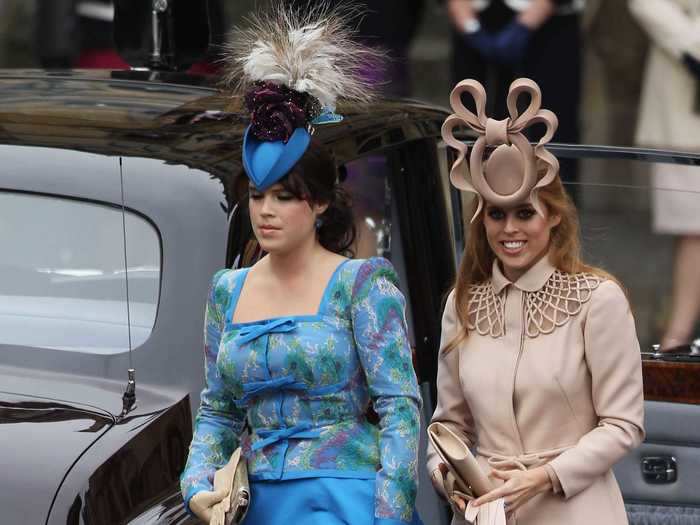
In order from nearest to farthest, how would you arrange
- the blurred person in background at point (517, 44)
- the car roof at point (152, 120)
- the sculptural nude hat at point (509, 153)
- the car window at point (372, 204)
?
the sculptural nude hat at point (509, 153) < the car roof at point (152, 120) < the car window at point (372, 204) < the blurred person in background at point (517, 44)

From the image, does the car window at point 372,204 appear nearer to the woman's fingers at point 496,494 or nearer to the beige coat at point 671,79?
the woman's fingers at point 496,494

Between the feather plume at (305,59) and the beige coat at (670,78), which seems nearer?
the feather plume at (305,59)

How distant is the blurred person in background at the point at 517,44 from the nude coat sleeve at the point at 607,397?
4796mm

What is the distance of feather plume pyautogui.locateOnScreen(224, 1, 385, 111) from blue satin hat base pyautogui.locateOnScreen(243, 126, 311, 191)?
123 mm

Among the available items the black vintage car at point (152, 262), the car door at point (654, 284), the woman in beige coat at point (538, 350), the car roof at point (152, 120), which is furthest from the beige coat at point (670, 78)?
the woman in beige coat at point (538, 350)

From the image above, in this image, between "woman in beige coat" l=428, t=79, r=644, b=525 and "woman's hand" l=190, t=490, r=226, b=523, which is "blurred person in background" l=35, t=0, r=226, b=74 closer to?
"woman in beige coat" l=428, t=79, r=644, b=525

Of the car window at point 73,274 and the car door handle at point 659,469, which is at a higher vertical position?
the car window at point 73,274

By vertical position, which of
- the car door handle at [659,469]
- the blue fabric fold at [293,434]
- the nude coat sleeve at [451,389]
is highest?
the nude coat sleeve at [451,389]

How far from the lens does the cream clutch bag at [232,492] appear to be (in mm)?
3361

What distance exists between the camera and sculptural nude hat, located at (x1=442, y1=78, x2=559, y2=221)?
11.2 feet

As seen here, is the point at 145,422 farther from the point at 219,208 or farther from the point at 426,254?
the point at 426,254

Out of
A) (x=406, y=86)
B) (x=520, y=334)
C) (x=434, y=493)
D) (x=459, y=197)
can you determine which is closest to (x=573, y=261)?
(x=520, y=334)

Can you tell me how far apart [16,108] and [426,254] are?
1.30 m

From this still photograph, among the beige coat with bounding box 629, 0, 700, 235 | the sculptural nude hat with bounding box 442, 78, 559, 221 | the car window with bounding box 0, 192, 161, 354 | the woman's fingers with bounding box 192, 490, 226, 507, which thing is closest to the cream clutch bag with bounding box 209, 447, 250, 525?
the woman's fingers with bounding box 192, 490, 226, 507
